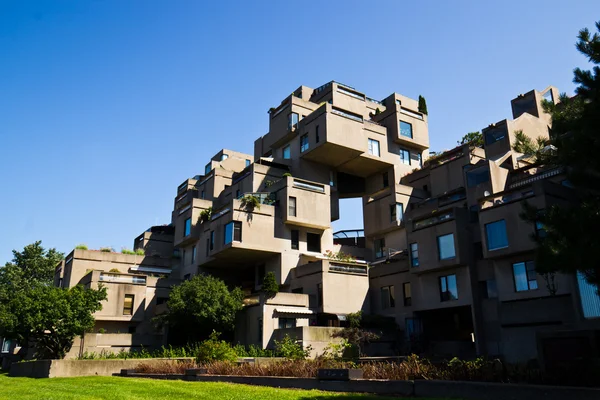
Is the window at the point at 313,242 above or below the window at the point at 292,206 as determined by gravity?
below

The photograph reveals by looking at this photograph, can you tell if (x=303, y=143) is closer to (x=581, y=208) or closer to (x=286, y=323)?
(x=286, y=323)

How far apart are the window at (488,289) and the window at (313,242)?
15.7 meters

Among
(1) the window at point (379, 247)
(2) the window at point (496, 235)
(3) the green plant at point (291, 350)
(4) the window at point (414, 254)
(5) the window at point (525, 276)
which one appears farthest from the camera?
(1) the window at point (379, 247)

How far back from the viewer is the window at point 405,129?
52.3m

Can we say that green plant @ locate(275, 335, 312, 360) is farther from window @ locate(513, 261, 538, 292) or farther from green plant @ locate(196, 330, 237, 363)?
window @ locate(513, 261, 538, 292)

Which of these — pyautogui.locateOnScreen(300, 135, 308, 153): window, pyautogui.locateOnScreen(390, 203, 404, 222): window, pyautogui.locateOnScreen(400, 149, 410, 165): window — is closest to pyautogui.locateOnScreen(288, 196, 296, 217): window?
pyautogui.locateOnScreen(300, 135, 308, 153): window

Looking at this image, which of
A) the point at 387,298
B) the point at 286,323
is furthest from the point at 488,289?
the point at 286,323

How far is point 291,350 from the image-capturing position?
2953 cm

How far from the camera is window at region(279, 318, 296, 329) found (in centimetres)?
3670

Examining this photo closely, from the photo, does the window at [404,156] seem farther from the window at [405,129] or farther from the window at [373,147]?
the window at [373,147]

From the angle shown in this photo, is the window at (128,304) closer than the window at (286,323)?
No

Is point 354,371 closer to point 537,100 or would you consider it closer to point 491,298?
point 491,298

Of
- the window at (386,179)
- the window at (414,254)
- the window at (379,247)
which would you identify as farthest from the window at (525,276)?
the window at (386,179)

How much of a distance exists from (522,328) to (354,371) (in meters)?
16.9
